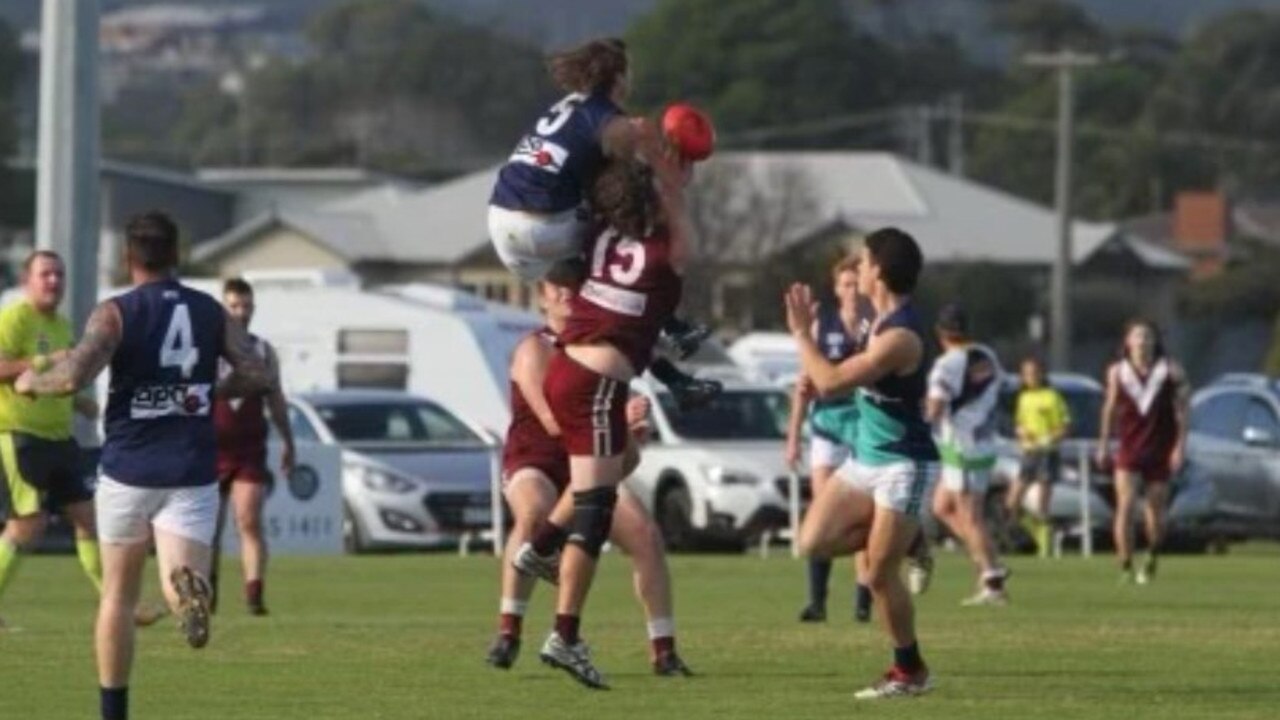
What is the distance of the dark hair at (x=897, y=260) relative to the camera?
17484 mm

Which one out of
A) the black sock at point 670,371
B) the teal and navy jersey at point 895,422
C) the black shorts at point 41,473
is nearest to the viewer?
the teal and navy jersey at point 895,422

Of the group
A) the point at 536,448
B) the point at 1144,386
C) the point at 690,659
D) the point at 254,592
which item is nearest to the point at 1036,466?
the point at 1144,386

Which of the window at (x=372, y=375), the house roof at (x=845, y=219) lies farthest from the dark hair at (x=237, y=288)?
the house roof at (x=845, y=219)

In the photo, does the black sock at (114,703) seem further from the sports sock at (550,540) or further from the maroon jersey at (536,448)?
the maroon jersey at (536,448)

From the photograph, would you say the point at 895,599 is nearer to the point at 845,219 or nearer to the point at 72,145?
the point at 72,145

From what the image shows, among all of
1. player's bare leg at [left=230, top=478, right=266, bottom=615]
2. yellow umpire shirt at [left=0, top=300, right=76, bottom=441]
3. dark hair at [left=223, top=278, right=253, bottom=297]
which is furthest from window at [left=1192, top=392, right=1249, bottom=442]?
yellow umpire shirt at [left=0, top=300, right=76, bottom=441]

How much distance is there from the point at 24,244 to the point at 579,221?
3240 inches

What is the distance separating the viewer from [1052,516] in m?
40.0

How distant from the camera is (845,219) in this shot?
9375 cm

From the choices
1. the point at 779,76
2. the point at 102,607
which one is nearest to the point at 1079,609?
the point at 102,607

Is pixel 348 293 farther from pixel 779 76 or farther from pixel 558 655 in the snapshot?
pixel 779 76

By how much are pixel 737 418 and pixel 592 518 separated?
23.5m

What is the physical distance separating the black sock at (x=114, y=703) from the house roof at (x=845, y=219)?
2922 inches

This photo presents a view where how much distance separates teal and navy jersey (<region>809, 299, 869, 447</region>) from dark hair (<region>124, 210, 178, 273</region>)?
595cm
